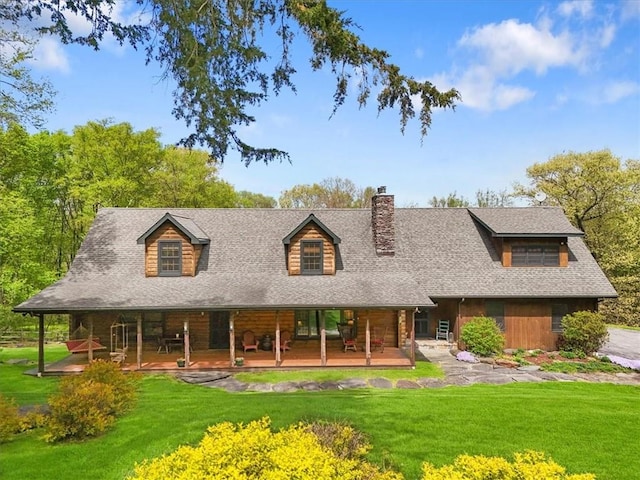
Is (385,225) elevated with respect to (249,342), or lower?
elevated

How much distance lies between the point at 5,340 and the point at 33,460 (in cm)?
2111

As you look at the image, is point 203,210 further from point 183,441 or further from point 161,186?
point 161,186

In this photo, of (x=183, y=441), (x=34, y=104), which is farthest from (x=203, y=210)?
(x=183, y=441)

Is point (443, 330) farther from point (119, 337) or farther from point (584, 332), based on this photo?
point (119, 337)

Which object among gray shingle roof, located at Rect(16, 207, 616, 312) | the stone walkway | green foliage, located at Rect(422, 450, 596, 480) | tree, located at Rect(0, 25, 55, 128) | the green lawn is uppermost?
tree, located at Rect(0, 25, 55, 128)

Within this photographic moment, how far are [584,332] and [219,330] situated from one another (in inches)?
650

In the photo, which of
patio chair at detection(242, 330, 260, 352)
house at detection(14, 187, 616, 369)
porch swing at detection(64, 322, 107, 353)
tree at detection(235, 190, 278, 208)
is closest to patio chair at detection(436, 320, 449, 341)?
house at detection(14, 187, 616, 369)

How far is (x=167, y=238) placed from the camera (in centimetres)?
1894

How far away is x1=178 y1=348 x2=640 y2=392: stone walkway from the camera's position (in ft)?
46.5

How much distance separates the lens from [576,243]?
23.2m

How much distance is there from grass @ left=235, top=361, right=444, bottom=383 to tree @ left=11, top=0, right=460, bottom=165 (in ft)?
33.4

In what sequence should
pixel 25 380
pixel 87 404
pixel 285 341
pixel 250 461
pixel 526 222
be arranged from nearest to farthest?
pixel 250 461, pixel 87 404, pixel 25 380, pixel 285 341, pixel 526 222

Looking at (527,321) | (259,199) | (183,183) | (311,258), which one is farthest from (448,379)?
(259,199)

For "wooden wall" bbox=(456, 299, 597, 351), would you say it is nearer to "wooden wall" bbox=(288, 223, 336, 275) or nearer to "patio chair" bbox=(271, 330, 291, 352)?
"wooden wall" bbox=(288, 223, 336, 275)
